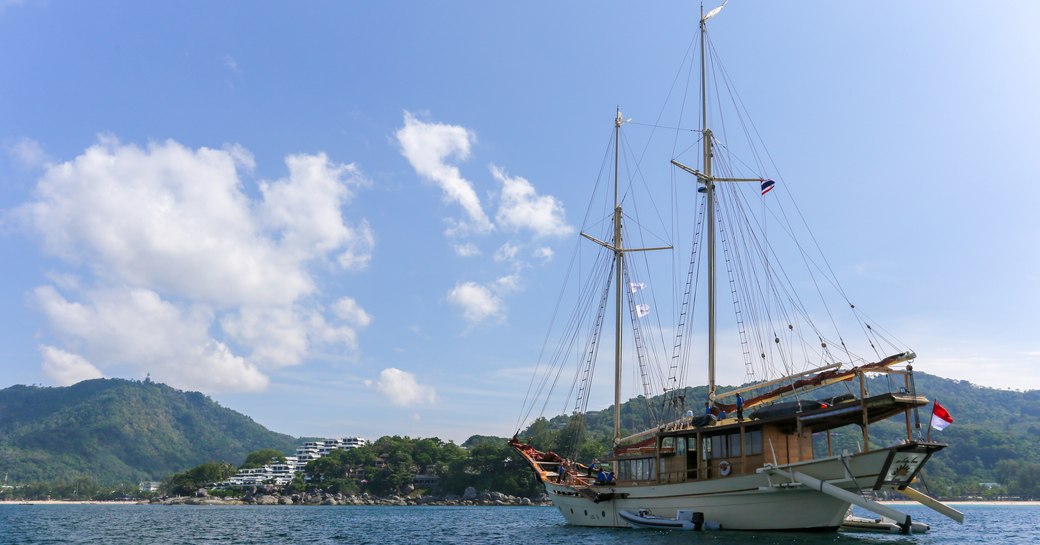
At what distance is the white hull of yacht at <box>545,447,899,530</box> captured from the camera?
31.3 m

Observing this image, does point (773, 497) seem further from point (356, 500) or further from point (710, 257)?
point (356, 500)

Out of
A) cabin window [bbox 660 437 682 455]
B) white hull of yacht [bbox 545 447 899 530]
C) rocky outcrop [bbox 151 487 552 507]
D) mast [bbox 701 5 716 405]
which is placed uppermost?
mast [bbox 701 5 716 405]

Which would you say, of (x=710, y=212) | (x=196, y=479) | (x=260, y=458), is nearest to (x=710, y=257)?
(x=710, y=212)

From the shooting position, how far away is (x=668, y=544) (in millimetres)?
31250

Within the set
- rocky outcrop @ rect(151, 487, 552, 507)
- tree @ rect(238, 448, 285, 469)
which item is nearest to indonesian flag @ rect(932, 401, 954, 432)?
rocky outcrop @ rect(151, 487, 552, 507)

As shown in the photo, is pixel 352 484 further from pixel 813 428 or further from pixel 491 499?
pixel 813 428

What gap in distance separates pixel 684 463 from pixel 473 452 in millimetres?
106660

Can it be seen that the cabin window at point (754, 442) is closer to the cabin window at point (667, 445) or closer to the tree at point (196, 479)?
the cabin window at point (667, 445)

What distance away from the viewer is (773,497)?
3388 cm

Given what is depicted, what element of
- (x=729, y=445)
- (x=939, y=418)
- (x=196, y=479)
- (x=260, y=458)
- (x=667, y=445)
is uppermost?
(x=939, y=418)

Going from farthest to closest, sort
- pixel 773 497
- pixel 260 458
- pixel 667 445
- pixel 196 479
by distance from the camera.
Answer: pixel 260 458, pixel 196 479, pixel 667 445, pixel 773 497

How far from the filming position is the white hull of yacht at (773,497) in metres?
31.3

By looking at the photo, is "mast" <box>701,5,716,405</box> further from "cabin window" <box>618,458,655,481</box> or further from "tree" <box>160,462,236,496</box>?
"tree" <box>160,462,236,496</box>

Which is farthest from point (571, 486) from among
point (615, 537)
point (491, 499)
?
point (491, 499)
